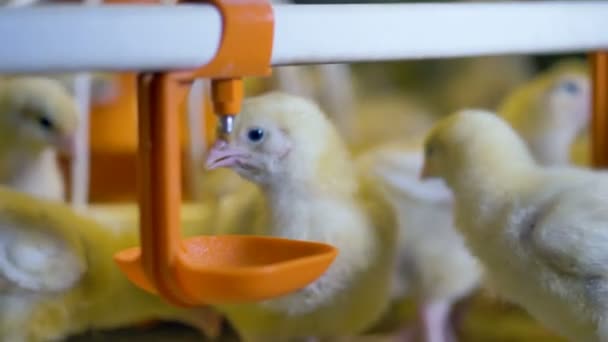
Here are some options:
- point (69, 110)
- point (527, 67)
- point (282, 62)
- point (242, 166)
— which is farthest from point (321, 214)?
point (527, 67)

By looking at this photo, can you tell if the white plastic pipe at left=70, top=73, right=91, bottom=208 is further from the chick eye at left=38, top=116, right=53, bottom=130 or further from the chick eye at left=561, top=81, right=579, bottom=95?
the chick eye at left=561, top=81, right=579, bottom=95

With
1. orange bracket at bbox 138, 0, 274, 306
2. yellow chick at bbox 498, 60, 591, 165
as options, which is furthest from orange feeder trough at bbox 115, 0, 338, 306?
yellow chick at bbox 498, 60, 591, 165

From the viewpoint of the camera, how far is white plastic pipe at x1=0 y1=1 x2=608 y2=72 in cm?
54

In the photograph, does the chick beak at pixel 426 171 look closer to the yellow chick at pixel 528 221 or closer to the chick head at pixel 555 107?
the yellow chick at pixel 528 221

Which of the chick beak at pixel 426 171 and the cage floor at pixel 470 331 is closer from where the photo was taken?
the chick beak at pixel 426 171

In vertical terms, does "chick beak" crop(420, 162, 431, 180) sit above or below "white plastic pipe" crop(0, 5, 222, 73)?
below


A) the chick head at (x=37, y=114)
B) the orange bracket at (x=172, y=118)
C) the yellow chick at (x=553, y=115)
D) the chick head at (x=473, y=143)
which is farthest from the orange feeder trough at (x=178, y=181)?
the yellow chick at (x=553, y=115)

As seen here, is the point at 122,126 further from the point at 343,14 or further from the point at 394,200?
the point at 343,14

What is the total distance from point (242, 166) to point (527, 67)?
1.28 metres

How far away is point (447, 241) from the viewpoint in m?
1.13

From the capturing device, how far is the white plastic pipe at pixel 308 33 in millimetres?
538

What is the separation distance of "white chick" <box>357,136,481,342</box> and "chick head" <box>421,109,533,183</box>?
0.13 m

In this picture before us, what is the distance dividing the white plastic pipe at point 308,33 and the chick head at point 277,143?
0.57 feet

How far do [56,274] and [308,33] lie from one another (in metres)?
0.41
